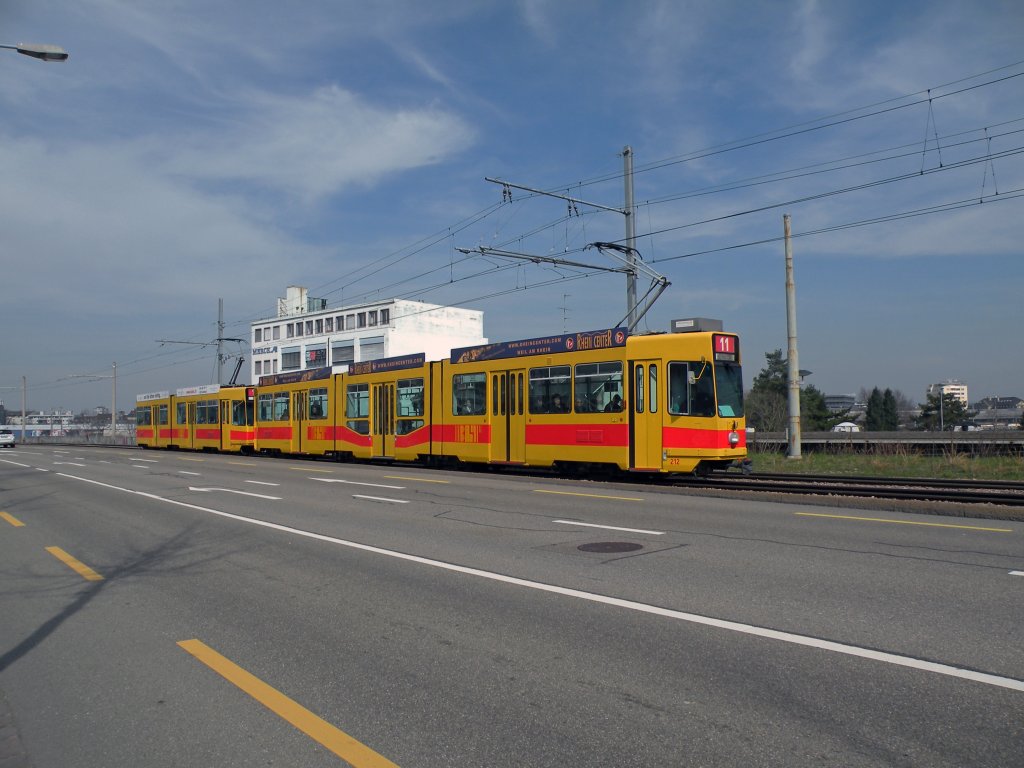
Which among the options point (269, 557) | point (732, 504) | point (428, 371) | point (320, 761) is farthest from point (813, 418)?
point (320, 761)

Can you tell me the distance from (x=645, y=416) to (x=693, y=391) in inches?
47.1

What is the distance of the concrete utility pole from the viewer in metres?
23.9

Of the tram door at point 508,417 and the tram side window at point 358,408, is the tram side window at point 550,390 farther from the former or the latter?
the tram side window at point 358,408

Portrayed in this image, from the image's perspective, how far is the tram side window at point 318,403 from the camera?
104ft

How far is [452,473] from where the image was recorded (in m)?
23.3

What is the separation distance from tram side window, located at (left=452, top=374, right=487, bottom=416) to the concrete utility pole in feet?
29.3

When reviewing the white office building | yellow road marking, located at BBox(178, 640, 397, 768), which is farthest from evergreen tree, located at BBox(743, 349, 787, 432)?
yellow road marking, located at BBox(178, 640, 397, 768)

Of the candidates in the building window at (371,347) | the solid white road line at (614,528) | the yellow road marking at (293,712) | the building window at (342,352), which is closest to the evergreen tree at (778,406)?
the building window at (371,347)

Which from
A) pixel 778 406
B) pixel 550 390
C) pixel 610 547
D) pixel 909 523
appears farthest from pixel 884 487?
pixel 778 406

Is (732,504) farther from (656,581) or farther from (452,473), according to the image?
(452,473)

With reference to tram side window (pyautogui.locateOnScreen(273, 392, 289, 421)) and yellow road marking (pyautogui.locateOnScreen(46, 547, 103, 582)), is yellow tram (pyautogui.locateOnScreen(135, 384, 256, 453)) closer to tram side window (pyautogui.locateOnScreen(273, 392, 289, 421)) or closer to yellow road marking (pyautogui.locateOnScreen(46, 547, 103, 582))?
tram side window (pyautogui.locateOnScreen(273, 392, 289, 421))

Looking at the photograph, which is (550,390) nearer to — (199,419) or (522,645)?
(522,645)

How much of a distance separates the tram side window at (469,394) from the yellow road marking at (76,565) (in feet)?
42.5

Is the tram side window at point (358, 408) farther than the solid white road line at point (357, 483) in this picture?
Yes
